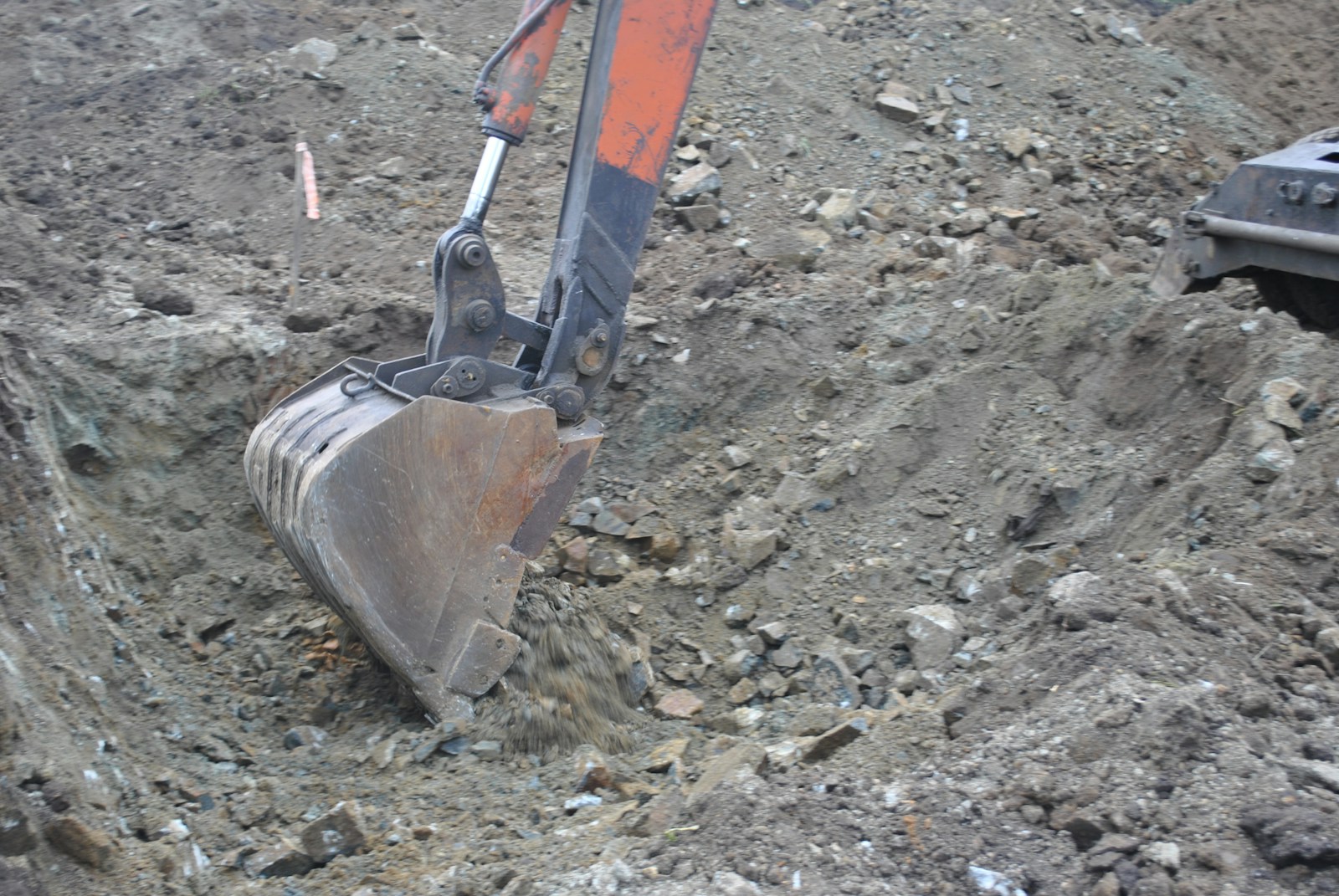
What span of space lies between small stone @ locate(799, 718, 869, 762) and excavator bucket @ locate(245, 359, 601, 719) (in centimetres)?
101

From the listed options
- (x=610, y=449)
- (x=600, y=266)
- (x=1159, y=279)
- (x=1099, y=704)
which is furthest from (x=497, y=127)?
(x=1159, y=279)

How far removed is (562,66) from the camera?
847cm

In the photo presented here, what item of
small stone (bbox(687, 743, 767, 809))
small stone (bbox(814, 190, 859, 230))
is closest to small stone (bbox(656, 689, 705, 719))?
small stone (bbox(687, 743, 767, 809))

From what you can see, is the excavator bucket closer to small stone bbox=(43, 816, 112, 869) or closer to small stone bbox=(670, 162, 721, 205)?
small stone bbox=(43, 816, 112, 869)

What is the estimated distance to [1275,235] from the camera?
509 cm

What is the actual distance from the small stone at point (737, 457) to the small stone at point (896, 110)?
12.7ft

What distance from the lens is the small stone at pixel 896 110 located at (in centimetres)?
827

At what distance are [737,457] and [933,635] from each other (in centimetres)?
150

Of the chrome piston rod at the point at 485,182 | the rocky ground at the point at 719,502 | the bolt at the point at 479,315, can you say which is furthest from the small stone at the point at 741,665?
the chrome piston rod at the point at 485,182

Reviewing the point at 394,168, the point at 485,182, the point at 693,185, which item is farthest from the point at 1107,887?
the point at 394,168

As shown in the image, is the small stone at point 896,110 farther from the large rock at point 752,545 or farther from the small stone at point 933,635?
the small stone at point 933,635

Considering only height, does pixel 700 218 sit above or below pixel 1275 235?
below

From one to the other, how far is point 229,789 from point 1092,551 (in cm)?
300

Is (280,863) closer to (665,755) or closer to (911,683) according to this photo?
(665,755)
